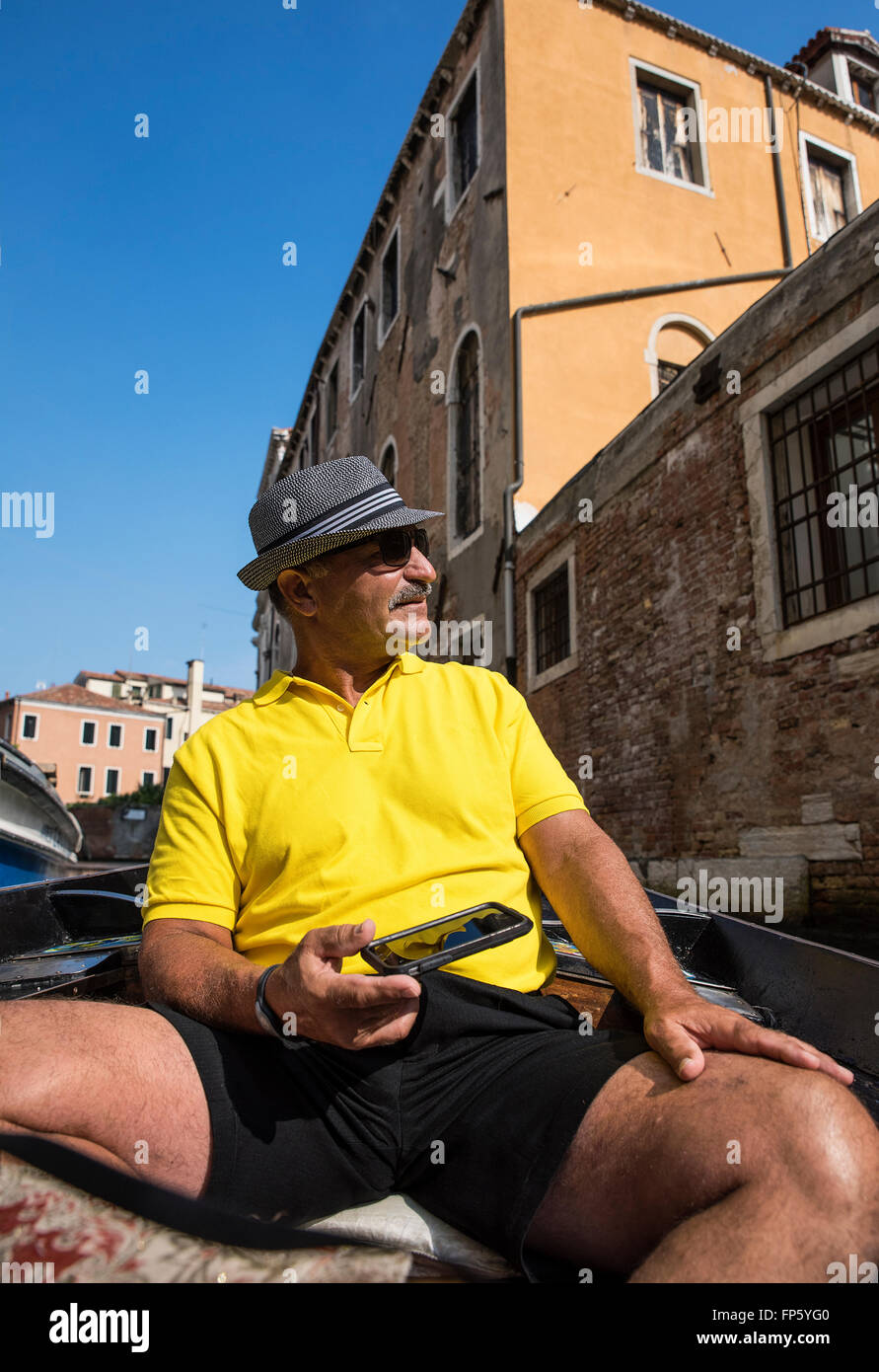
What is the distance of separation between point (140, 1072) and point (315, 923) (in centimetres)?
35

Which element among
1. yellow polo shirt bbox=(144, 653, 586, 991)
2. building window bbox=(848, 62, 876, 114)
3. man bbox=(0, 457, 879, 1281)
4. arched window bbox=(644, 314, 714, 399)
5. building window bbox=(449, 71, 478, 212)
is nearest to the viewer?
man bbox=(0, 457, 879, 1281)

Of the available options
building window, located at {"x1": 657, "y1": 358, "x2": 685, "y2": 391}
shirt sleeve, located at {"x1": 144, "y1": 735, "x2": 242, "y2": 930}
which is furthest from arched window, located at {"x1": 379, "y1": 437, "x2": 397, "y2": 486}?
shirt sleeve, located at {"x1": 144, "y1": 735, "x2": 242, "y2": 930}

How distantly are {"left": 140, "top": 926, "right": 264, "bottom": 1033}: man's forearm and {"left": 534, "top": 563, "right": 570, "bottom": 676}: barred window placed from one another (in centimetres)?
779

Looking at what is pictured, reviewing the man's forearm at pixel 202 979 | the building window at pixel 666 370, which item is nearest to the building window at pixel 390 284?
the building window at pixel 666 370

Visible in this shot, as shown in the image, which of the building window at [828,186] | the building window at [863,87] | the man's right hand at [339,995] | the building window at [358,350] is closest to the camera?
the man's right hand at [339,995]

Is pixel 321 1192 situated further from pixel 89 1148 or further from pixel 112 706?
pixel 112 706

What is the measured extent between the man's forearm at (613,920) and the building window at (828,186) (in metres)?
14.0

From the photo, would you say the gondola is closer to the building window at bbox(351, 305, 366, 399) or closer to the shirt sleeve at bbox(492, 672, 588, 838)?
the shirt sleeve at bbox(492, 672, 588, 838)

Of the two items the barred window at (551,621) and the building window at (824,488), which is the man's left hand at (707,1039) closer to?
the building window at (824,488)

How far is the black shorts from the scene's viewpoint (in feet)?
3.69

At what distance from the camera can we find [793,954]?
6.89 ft

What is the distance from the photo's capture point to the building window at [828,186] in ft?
41.8

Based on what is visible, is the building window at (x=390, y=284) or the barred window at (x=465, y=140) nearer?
the barred window at (x=465, y=140)
